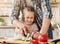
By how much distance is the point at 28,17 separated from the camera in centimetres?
155

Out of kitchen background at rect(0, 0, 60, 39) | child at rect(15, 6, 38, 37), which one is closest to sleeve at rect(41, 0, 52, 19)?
child at rect(15, 6, 38, 37)

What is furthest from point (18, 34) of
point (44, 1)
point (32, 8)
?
point (44, 1)

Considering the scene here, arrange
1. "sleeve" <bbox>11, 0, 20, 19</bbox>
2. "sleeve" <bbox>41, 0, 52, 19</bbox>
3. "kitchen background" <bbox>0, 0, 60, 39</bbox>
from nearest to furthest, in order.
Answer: "sleeve" <bbox>41, 0, 52, 19</bbox>, "sleeve" <bbox>11, 0, 20, 19</bbox>, "kitchen background" <bbox>0, 0, 60, 39</bbox>

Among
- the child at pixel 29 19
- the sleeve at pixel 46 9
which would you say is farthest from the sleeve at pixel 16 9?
the sleeve at pixel 46 9

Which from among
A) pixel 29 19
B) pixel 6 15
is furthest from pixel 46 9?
pixel 6 15

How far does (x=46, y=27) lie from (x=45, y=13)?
100mm

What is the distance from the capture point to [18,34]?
1512mm

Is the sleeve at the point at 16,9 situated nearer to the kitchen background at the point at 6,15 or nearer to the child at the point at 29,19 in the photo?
the child at the point at 29,19

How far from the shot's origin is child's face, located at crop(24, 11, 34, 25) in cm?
152

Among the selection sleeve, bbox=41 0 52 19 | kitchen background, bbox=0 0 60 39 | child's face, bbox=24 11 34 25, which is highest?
sleeve, bbox=41 0 52 19

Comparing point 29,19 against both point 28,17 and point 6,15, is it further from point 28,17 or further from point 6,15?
point 6,15

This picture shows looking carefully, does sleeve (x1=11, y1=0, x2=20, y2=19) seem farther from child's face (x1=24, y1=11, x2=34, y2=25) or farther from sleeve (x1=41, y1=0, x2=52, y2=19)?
sleeve (x1=41, y1=0, x2=52, y2=19)

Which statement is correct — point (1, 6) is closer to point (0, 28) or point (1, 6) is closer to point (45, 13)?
point (0, 28)

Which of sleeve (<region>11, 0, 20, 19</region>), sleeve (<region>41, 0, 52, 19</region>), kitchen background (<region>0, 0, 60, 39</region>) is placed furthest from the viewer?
kitchen background (<region>0, 0, 60, 39</region>)
